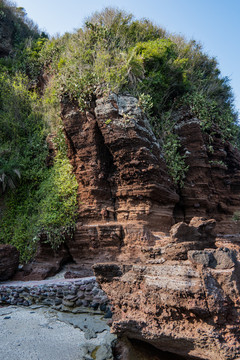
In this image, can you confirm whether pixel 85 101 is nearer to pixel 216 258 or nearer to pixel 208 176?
Answer: pixel 208 176

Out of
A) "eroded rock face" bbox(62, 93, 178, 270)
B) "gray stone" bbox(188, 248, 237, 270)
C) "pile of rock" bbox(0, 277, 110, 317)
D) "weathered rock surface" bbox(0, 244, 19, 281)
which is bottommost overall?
"pile of rock" bbox(0, 277, 110, 317)

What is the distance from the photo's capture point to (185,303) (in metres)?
2.91

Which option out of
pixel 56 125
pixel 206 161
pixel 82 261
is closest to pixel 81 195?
pixel 82 261

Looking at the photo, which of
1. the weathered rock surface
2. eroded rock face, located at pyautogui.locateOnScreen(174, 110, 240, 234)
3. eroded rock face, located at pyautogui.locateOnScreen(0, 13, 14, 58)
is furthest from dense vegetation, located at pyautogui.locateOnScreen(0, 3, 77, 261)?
eroded rock face, located at pyautogui.locateOnScreen(174, 110, 240, 234)

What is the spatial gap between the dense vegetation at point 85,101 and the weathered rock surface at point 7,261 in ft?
2.80

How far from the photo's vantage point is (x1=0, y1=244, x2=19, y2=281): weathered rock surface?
793 cm

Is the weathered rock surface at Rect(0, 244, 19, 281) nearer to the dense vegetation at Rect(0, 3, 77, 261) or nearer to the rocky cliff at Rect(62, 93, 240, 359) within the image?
the dense vegetation at Rect(0, 3, 77, 261)

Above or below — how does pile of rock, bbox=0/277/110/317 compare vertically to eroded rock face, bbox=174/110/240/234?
below

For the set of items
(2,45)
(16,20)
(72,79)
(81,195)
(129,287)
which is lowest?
(129,287)

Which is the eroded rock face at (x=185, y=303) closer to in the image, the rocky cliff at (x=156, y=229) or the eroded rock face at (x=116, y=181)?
the rocky cliff at (x=156, y=229)

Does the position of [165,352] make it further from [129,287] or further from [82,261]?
[82,261]

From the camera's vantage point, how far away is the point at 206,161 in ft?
32.0

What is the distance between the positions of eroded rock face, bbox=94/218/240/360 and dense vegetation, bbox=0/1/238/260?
17.3 ft

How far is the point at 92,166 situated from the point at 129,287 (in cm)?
561
